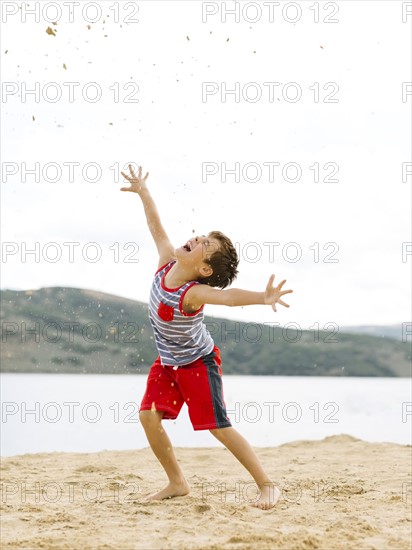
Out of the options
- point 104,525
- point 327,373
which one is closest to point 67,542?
point 104,525

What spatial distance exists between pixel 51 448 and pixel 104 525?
187 inches

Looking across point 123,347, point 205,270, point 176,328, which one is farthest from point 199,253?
point 123,347

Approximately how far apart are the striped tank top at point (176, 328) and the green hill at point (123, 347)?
69048mm

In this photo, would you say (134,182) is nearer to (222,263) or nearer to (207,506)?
(222,263)

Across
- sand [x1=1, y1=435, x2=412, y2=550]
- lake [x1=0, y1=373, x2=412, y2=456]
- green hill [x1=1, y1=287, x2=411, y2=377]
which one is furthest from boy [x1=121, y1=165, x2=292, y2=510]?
green hill [x1=1, y1=287, x2=411, y2=377]

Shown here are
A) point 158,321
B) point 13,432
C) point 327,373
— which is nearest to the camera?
point 158,321

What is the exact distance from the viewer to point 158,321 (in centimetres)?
363

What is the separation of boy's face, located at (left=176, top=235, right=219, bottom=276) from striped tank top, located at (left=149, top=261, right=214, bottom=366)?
0.10m

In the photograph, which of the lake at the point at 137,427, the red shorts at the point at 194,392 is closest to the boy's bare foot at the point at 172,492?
the red shorts at the point at 194,392

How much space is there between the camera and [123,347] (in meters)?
86.1

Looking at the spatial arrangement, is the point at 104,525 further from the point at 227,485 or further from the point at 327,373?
the point at 327,373

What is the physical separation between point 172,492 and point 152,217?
5.30 feet

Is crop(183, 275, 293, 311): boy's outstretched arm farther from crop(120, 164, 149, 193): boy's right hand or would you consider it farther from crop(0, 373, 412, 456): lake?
crop(0, 373, 412, 456): lake

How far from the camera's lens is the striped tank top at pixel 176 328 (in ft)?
11.7
